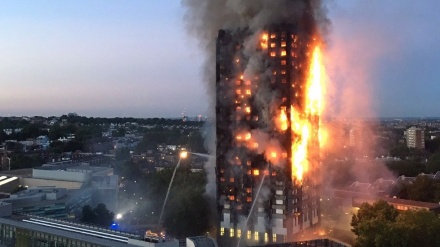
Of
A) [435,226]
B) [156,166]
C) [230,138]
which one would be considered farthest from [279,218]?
[156,166]

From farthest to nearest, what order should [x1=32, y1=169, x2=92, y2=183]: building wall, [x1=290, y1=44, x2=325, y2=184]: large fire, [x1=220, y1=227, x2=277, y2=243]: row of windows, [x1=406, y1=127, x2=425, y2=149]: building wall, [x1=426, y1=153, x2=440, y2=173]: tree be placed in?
1. [x1=406, y1=127, x2=425, y2=149]: building wall
2. [x1=426, y1=153, x2=440, y2=173]: tree
3. [x1=32, y1=169, x2=92, y2=183]: building wall
4. [x1=290, y1=44, x2=325, y2=184]: large fire
5. [x1=220, y1=227, x2=277, y2=243]: row of windows

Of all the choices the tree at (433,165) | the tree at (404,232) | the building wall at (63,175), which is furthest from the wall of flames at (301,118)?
the tree at (433,165)

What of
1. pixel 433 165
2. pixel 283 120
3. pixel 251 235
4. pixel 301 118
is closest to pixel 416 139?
pixel 433 165

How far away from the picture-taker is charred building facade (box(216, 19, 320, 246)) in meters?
40.9

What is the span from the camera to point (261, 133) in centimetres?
4175

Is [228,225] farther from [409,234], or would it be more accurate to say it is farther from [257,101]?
[409,234]

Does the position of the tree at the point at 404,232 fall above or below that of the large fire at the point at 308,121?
below

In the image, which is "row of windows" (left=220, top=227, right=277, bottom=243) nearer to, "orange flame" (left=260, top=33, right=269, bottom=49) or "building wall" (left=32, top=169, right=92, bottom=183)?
"orange flame" (left=260, top=33, right=269, bottom=49)

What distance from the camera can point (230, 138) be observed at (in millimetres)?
43406

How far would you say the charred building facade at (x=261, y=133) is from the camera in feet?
134

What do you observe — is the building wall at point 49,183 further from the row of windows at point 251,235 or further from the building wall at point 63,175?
the row of windows at point 251,235

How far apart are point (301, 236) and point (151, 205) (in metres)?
20.6

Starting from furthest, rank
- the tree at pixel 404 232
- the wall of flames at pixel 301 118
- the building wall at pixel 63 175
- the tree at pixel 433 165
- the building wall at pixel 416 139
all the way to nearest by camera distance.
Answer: the building wall at pixel 416 139 < the tree at pixel 433 165 < the building wall at pixel 63 175 < the wall of flames at pixel 301 118 < the tree at pixel 404 232

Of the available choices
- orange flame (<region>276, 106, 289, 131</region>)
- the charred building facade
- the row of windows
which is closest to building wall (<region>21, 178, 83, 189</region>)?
the charred building facade
